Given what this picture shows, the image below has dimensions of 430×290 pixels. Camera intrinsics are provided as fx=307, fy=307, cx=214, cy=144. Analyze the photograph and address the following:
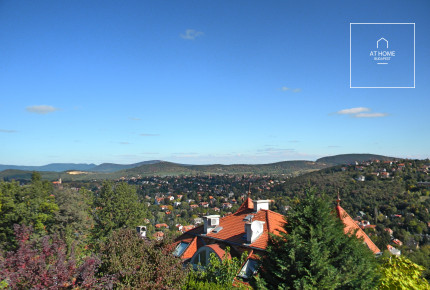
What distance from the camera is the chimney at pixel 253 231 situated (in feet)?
50.4

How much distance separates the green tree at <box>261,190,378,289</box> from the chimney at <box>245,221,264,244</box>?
6466 mm

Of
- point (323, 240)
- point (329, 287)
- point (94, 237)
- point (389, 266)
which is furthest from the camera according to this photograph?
point (94, 237)

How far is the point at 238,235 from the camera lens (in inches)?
659

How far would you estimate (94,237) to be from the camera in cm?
2669

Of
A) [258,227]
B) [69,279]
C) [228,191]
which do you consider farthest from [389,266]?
[228,191]

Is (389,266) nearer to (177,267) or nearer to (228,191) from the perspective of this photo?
(177,267)

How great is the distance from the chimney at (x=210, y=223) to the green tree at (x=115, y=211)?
10150 mm

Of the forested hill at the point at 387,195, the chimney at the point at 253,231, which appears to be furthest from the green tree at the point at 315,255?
the forested hill at the point at 387,195

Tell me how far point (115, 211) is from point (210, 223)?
11.7 m

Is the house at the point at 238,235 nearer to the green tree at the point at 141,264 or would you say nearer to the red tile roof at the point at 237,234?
the red tile roof at the point at 237,234

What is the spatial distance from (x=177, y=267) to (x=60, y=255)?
284 cm

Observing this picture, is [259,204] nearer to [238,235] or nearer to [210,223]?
[238,235]

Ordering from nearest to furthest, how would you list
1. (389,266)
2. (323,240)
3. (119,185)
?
(323,240), (389,266), (119,185)

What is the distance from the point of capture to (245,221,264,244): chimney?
15.4 metres
